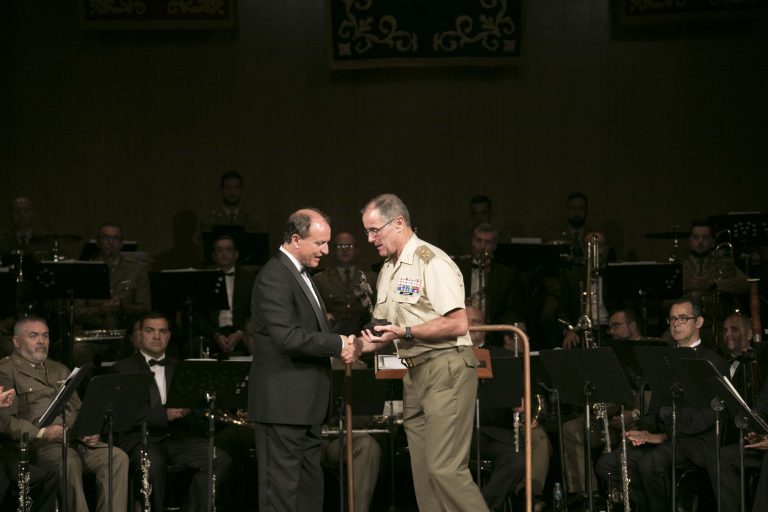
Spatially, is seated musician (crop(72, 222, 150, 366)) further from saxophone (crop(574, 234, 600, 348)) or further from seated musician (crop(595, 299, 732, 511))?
seated musician (crop(595, 299, 732, 511))

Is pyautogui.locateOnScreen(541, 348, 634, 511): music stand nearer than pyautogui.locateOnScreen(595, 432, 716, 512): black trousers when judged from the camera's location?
Yes

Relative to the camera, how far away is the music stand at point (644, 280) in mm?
9375

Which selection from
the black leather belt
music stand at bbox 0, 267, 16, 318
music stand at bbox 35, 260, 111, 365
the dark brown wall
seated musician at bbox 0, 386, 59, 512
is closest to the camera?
the black leather belt

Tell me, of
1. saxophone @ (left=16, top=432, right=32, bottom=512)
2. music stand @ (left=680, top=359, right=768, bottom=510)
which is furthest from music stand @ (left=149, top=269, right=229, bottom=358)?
music stand @ (left=680, top=359, right=768, bottom=510)

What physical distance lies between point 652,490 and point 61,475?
388 centimetres

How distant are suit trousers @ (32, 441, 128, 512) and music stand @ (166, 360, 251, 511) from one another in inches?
24.5

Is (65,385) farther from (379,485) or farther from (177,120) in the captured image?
(177,120)

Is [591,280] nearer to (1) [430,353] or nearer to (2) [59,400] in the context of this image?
(1) [430,353]

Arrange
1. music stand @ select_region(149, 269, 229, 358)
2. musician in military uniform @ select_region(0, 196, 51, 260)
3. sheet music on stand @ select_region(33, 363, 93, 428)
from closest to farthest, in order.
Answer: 1. sheet music on stand @ select_region(33, 363, 93, 428)
2. music stand @ select_region(149, 269, 229, 358)
3. musician in military uniform @ select_region(0, 196, 51, 260)

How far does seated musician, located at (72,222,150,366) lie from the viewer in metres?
9.51

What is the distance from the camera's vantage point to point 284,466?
5.61 meters

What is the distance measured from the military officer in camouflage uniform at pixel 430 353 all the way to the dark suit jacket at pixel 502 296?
4.15 metres

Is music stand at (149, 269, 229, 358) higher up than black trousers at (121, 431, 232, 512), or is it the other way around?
music stand at (149, 269, 229, 358)

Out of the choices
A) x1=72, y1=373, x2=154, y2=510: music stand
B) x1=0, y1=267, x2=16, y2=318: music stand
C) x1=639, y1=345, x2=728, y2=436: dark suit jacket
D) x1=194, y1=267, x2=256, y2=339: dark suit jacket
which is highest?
x1=0, y1=267, x2=16, y2=318: music stand
